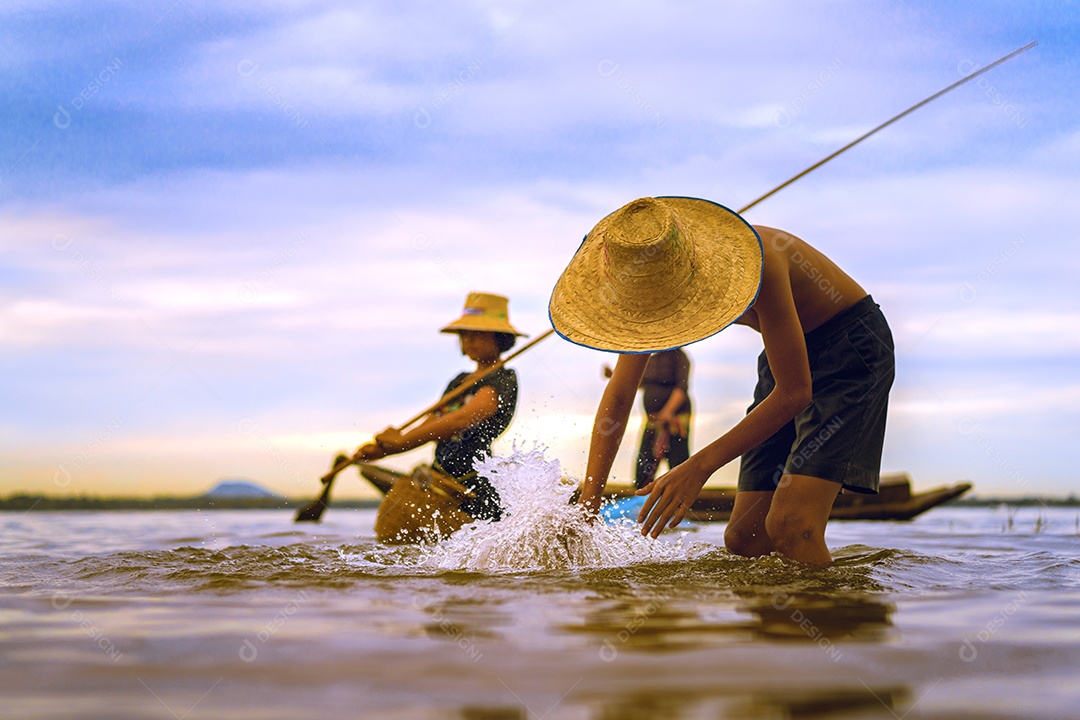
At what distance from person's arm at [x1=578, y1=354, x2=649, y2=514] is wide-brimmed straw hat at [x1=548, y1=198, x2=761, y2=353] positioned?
0.96 ft

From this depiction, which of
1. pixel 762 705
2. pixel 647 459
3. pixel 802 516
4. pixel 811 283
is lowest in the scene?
pixel 762 705

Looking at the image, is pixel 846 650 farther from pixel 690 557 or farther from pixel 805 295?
pixel 690 557

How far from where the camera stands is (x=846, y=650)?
1.92 m

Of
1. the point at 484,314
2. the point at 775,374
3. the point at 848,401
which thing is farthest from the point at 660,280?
the point at 484,314

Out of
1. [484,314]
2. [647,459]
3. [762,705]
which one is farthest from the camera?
[647,459]

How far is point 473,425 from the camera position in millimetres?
5145

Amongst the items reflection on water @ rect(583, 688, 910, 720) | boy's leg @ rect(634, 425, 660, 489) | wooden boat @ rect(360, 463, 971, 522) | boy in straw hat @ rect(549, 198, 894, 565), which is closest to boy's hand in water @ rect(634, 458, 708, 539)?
boy in straw hat @ rect(549, 198, 894, 565)

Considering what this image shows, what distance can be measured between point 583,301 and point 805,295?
879 mm

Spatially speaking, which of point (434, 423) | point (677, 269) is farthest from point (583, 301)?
point (434, 423)

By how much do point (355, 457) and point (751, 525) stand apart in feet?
8.54

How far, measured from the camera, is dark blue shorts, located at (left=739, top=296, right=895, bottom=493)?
320 cm

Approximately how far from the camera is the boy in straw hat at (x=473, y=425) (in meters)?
5.14

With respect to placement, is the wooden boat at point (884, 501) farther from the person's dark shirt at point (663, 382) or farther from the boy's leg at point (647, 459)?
the person's dark shirt at point (663, 382)

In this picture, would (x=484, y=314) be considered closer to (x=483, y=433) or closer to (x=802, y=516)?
(x=483, y=433)
